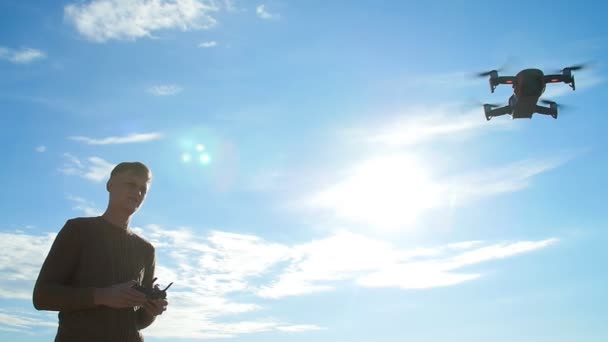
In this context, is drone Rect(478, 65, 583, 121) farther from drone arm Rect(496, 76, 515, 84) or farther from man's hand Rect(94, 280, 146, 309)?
man's hand Rect(94, 280, 146, 309)

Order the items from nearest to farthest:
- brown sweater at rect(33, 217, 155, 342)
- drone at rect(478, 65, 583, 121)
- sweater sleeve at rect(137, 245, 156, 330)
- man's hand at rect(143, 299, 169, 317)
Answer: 1. brown sweater at rect(33, 217, 155, 342)
2. man's hand at rect(143, 299, 169, 317)
3. sweater sleeve at rect(137, 245, 156, 330)
4. drone at rect(478, 65, 583, 121)

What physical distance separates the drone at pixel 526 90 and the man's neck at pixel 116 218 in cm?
2664

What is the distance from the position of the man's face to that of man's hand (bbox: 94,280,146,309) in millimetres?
1135

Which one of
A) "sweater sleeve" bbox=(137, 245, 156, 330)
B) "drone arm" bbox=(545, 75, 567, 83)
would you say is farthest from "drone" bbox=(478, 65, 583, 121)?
"sweater sleeve" bbox=(137, 245, 156, 330)

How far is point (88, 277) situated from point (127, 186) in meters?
1.04

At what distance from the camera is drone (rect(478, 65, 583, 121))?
27516 millimetres

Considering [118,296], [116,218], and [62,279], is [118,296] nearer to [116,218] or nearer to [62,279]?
[62,279]

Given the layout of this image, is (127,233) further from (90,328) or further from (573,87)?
(573,87)

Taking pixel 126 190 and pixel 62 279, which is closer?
pixel 62 279

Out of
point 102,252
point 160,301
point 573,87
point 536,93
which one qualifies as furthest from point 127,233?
point 573,87

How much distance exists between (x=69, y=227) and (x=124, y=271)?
71 centimetres

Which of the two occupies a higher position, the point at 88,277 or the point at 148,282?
the point at 148,282

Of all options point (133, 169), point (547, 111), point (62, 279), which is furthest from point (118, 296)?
point (547, 111)

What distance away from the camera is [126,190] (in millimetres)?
5355
